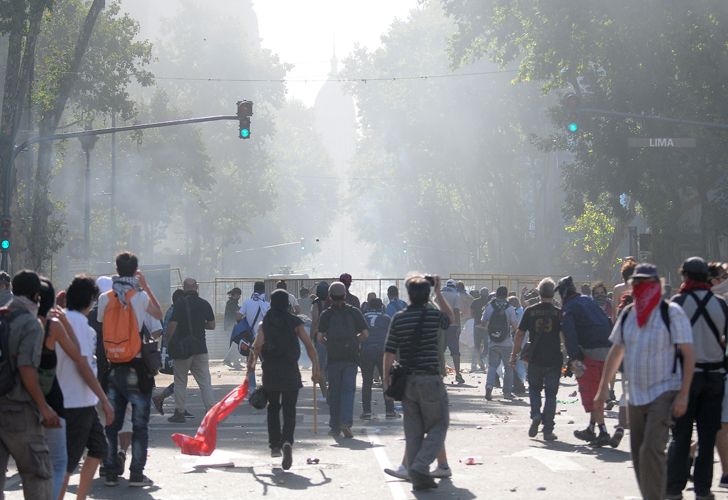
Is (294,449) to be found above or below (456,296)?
below

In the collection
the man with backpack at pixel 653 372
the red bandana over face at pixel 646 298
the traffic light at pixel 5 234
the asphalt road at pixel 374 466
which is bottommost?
the asphalt road at pixel 374 466

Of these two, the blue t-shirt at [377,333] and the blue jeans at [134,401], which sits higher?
the blue t-shirt at [377,333]

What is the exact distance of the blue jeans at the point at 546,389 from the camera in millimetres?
15375

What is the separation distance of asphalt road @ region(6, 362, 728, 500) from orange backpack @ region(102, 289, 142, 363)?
1096mm

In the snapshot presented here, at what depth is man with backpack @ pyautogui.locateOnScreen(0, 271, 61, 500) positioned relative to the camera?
8.01 metres

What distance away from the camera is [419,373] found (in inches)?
443

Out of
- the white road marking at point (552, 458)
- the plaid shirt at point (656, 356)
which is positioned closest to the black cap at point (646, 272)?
the plaid shirt at point (656, 356)

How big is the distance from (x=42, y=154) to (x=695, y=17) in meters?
17.3

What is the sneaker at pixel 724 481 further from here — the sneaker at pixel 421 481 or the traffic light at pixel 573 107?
the traffic light at pixel 573 107

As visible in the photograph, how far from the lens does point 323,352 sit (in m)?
21.9

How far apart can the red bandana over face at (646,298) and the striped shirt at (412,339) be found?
259 cm

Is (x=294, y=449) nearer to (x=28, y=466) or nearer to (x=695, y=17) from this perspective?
(x=28, y=466)

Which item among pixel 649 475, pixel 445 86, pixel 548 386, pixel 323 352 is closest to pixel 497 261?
pixel 445 86

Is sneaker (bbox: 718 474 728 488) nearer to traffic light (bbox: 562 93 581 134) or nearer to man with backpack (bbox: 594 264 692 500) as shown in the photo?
man with backpack (bbox: 594 264 692 500)
